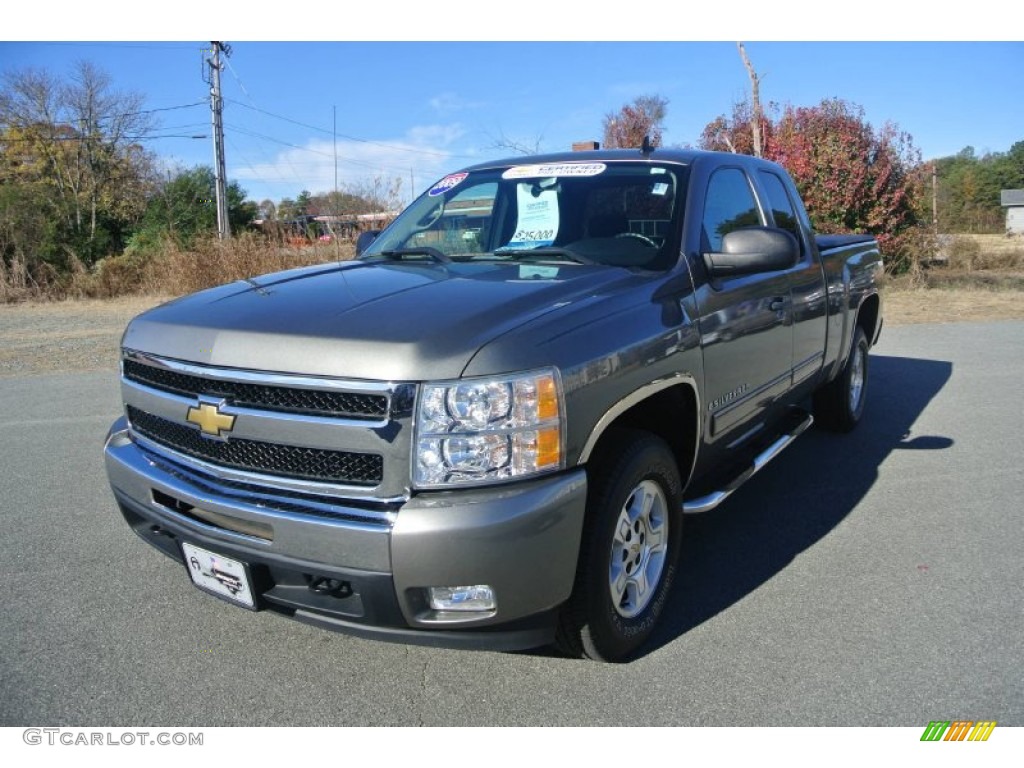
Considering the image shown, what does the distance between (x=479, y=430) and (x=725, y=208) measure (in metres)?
2.28

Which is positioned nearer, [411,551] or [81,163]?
[411,551]

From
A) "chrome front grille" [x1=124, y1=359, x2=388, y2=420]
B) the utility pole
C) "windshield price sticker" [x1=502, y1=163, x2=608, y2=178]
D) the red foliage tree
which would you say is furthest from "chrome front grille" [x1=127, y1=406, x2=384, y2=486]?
the utility pole

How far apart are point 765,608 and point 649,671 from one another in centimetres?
73

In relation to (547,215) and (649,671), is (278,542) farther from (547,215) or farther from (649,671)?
(547,215)

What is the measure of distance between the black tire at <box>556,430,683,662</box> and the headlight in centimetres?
40

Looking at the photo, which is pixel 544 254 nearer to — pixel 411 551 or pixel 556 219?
pixel 556 219

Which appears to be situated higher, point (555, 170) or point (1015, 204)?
point (1015, 204)

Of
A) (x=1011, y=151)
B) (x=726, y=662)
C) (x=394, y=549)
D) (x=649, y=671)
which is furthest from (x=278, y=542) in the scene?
(x=1011, y=151)

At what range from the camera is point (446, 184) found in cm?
437

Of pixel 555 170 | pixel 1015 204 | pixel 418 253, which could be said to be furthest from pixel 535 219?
pixel 1015 204

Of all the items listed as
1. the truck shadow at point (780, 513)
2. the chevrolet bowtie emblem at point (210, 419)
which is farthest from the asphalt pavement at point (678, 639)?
the chevrolet bowtie emblem at point (210, 419)

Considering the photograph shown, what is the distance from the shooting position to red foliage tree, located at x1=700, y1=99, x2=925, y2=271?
1572 centimetres
